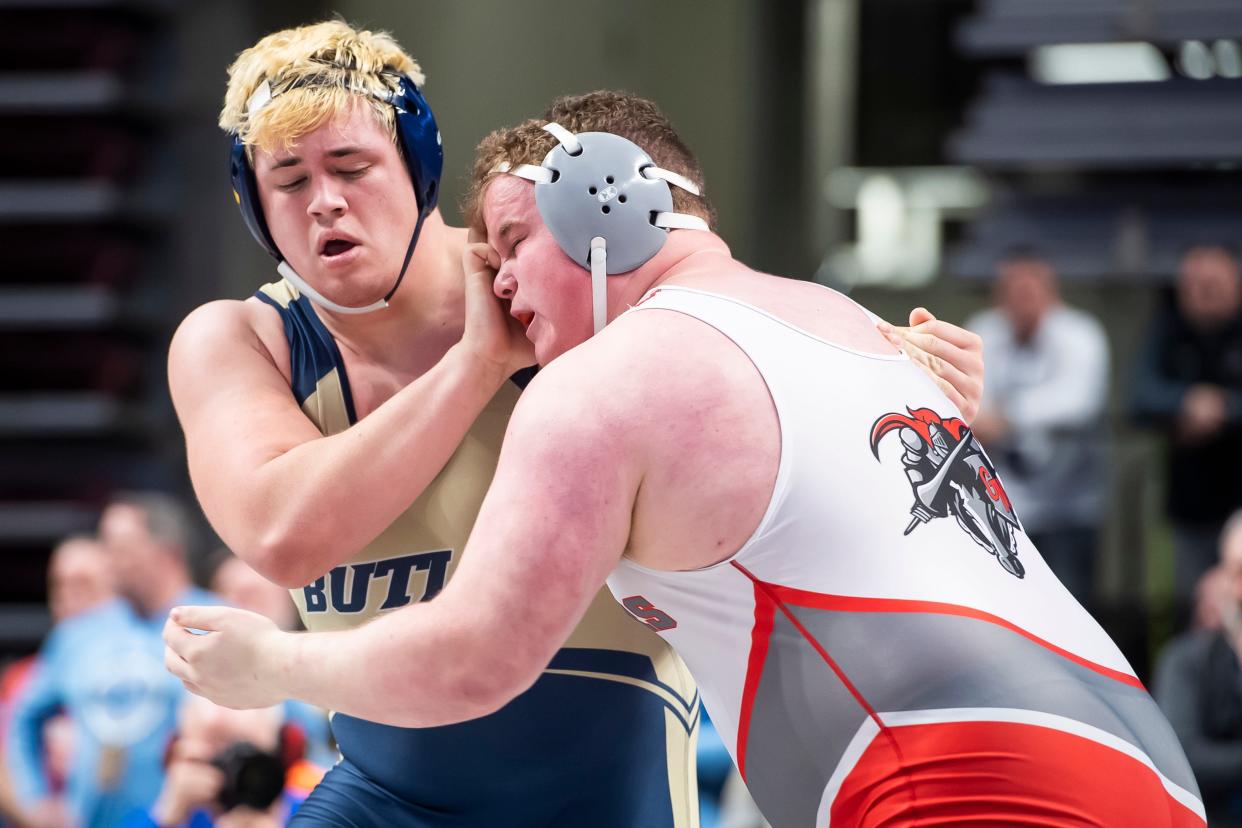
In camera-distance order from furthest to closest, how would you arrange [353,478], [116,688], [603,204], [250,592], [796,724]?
[116,688] → [250,592] → [353,478] → [603,204] → [796,724]

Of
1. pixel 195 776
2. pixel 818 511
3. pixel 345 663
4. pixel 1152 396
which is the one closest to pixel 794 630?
pixel 818 511

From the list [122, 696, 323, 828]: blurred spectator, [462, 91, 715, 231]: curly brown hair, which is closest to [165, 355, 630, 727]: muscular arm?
[462, 91, 715, 231]: curly brown hair

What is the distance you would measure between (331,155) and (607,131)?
53 centimetres

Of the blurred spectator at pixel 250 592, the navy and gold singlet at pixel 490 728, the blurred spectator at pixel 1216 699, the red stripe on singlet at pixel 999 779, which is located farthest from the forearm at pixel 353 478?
the blurred spectator at pixel 1216 699

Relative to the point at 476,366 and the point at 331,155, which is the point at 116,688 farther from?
the point at 476,366

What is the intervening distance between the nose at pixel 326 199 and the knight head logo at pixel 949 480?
1110 millimetres

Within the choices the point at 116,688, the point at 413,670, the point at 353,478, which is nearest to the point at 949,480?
the point at 413,670

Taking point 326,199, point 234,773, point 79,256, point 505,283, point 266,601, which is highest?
point 326,199

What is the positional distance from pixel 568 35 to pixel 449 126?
1.05m

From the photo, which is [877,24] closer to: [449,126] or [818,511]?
[449,126]

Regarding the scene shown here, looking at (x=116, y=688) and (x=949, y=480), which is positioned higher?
(x=949, y=480)

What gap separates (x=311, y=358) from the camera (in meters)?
2.91

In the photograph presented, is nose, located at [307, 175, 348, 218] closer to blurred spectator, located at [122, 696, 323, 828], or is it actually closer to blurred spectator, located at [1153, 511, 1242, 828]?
blurred spectator, located at [122, 696, 323, 828]

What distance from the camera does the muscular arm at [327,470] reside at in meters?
2.53
